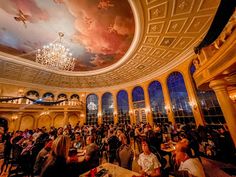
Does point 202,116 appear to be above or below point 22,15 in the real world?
below

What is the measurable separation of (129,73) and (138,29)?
573 cm

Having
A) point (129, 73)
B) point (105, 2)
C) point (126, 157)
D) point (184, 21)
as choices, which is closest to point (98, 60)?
point (129, 73)

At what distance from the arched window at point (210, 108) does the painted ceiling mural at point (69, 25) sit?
6433mm

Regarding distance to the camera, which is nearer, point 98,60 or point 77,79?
point 98,60

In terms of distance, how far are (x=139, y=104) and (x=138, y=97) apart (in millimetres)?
872

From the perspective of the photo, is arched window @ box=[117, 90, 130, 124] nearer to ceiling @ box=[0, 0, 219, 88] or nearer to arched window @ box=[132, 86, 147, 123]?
arched window @ box=[132, 86, 147, 123]

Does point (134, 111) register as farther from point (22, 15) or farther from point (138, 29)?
point (22, 15)

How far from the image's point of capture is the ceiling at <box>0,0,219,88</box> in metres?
4.92

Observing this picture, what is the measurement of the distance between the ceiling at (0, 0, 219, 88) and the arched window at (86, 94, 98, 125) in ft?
19.5

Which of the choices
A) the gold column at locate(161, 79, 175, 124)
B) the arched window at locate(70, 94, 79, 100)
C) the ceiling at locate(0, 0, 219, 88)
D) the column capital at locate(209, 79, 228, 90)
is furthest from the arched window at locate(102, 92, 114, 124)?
the column capital at locate(209, 79, 228, 90)

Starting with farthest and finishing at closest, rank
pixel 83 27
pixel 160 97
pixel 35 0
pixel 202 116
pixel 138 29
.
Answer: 1. pixel 160 97
2. pixel 202 116
3. pixel 83 27
4. pixel 138 29
5. pixel 35 0

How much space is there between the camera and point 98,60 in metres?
9.67

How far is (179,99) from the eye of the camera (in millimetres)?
9227

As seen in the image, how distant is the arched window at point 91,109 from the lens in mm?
14799
